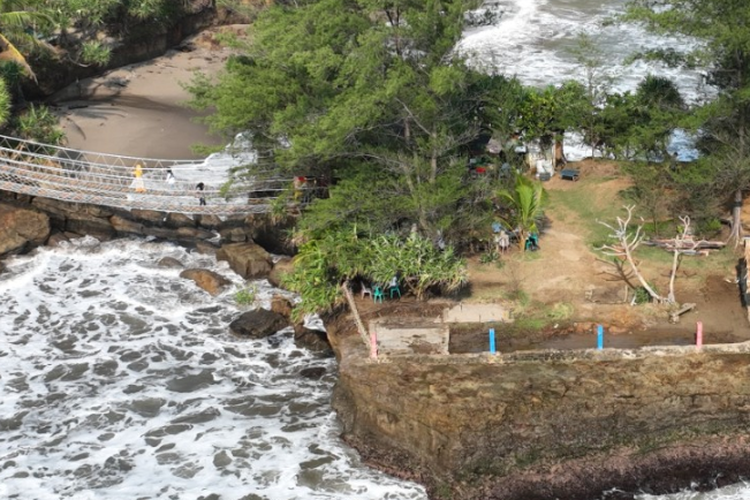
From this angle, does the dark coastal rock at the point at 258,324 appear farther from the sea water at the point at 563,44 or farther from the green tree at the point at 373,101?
the sea water at the point at 563,44

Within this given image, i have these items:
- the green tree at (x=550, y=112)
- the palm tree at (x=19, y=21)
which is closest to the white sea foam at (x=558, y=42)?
the green tree at (x=550, y=112)

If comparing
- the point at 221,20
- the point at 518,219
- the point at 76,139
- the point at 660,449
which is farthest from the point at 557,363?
the point at 221,20

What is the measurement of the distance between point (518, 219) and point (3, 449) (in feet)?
51.6

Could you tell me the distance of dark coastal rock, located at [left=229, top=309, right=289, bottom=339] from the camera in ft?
98.9

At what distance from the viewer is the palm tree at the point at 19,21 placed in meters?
36.9

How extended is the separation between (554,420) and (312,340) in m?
8.61

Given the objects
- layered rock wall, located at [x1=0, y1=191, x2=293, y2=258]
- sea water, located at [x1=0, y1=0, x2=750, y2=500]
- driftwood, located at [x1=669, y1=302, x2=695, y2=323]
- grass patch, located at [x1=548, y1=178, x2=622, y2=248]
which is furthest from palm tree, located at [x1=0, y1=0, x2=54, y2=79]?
driftwood, located at [x1=669, y1=302, x2=695, y2=323]

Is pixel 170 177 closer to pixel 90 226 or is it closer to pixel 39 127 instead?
pixel 90 226

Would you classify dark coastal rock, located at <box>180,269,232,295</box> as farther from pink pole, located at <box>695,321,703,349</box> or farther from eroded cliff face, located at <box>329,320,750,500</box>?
pink pole, located at <box>695,321,703,349</box>

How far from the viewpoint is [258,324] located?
99.2 ft

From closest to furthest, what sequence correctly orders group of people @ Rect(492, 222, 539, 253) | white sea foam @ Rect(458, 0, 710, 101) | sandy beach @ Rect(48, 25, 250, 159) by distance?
group of people @ Rect(492, 222, 539, 253)
sandy beach @ Rect(48, 25, 250, 159)
white sea foam @ Rect(458, 0, 710, 101)

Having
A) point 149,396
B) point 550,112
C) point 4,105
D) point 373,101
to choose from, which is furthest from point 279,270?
point 4,105

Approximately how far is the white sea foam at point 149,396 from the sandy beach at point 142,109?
6388 mm

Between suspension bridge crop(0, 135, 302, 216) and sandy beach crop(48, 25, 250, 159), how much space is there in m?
2.67
